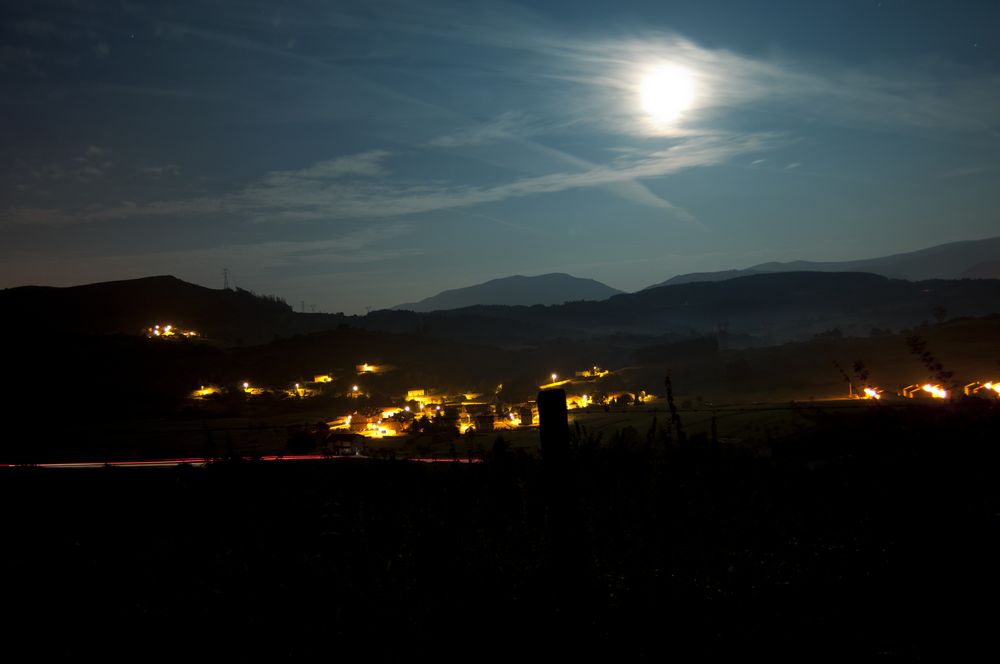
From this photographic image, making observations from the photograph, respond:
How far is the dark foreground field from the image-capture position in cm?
439

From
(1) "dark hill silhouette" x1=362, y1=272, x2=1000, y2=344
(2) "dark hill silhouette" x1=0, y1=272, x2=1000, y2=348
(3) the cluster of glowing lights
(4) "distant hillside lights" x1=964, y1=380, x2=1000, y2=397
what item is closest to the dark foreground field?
(3) the cluster of glowing lights

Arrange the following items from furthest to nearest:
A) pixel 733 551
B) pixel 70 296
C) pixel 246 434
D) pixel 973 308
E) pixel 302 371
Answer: pixel 973 308 < pixel 70 296 < pixel 302 371 < pixel 246 434 < pixel 733 551

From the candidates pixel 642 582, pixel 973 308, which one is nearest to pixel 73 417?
pixel 642 582

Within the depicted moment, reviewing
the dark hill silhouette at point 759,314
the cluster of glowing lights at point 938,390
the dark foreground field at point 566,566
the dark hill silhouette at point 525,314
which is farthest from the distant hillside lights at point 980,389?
the dark hill silhouette at point 759,314

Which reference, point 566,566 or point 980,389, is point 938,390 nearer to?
point 566,566

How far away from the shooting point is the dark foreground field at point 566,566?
14.4 feet

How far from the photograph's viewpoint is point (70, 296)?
2815 inches

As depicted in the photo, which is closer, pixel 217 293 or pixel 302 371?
pixel 302 371

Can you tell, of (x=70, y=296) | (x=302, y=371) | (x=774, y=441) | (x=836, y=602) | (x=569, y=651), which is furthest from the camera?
(x=70, y=296)

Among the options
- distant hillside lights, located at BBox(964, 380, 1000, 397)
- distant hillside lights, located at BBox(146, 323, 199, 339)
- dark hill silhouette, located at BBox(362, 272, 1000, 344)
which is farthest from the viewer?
dark hill silhouette, located at BBox(362, 272, 1000, 344)

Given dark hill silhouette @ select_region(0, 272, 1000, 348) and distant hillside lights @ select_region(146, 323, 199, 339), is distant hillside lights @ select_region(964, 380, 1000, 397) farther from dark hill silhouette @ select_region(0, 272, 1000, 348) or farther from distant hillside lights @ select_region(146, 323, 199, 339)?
distant hillside lights @ select_region(146, 323, 199, 339)

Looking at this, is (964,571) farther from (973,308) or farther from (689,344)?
(973,308)

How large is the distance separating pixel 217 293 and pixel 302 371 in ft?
145

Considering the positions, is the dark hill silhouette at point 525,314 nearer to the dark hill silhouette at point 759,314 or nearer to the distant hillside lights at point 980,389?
the dark hill silhouette at point 759,314
